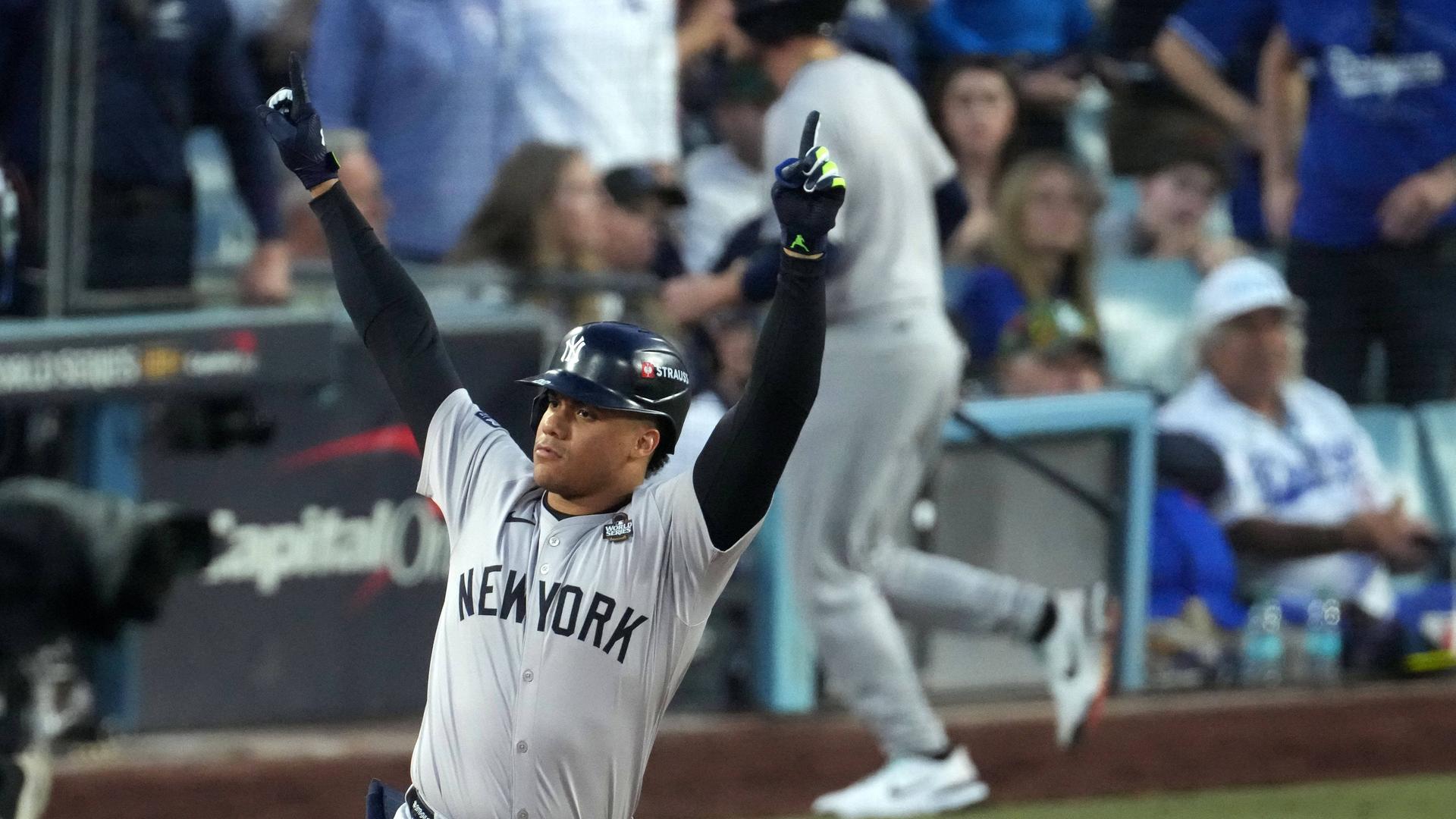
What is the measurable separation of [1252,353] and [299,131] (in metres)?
4.66

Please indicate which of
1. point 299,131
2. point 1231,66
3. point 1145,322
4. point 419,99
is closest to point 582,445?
point 299,131

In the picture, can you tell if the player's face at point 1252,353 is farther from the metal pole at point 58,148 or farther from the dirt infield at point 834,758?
the metal pole at point 58,148

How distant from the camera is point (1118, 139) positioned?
8.09m

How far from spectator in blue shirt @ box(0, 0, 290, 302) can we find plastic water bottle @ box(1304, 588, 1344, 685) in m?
3.51

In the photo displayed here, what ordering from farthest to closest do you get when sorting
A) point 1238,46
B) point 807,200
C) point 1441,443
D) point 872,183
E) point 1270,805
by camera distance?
point 1238,46
point 1441,443
point 1270,805
point 872,183
point 807,200

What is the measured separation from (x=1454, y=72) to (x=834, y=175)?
5252mm

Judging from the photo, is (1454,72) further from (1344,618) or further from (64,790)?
(64,790)

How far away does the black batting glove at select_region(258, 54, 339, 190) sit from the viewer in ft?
11.0

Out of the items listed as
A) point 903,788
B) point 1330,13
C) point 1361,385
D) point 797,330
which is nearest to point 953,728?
point 903,788

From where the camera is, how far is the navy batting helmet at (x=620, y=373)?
3150 millimetres

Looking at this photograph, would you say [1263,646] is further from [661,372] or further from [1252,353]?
[661,372]

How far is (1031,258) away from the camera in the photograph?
7.20 meters

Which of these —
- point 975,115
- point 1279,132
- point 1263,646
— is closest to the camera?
point 1263,646

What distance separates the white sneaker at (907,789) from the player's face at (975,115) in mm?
2596
